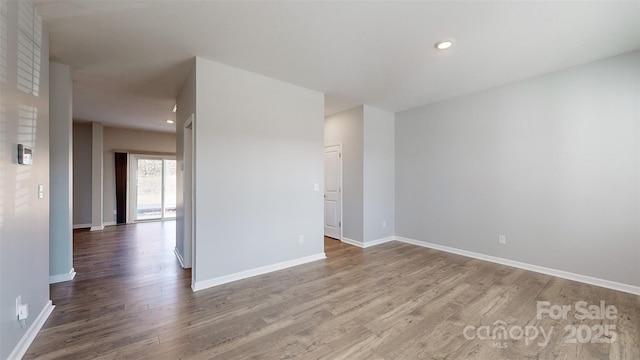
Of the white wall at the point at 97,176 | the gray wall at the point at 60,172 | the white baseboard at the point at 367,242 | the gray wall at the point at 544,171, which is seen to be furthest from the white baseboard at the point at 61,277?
the gray wall at the point at 544,171

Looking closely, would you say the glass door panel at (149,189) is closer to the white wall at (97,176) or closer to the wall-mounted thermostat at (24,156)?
the white wall at (97,176)

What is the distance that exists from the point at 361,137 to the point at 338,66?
190 centimetres

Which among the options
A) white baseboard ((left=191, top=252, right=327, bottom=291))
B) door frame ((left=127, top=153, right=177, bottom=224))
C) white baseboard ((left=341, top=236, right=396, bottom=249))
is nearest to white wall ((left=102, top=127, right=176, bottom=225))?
door frame ((left=127, top=153, right=177, bottom=224))

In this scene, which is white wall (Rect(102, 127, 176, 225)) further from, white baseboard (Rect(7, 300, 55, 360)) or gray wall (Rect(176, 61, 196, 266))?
white baseboard (Rect(7, 300, 55, 360))

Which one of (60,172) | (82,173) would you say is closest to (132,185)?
(82,173)

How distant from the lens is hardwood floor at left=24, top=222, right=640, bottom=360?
6.25 ft

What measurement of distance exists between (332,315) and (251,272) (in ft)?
4.66

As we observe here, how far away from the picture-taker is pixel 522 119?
3.64 metres

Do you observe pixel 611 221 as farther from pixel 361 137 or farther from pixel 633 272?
pixel 361 137

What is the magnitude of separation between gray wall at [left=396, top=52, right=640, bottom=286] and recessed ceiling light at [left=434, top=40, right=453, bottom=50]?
1.83 metres

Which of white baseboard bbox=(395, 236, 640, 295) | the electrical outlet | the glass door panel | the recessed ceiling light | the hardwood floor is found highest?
the recessed ceiling light

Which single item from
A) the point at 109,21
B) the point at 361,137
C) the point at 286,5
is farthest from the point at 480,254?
the point at 109,21

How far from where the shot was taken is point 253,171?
3.40 meters

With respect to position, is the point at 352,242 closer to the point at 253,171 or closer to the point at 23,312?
the point at 253,171
